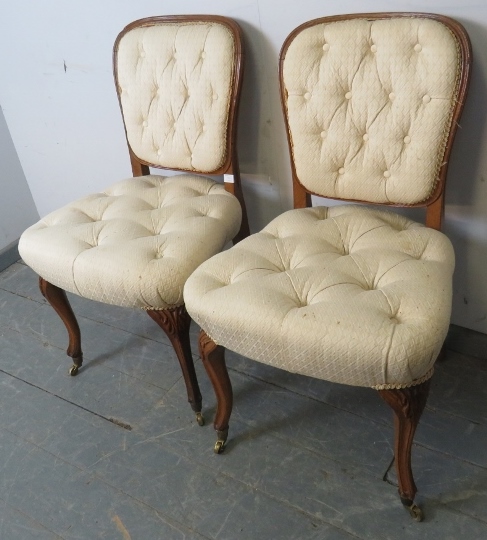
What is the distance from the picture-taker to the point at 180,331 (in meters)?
1.23

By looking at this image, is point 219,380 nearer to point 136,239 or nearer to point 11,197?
point 136,239

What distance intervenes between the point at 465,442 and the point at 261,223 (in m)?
0.74

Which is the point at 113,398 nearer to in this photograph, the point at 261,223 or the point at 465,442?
the point at 261,223

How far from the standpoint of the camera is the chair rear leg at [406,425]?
978 millimetres

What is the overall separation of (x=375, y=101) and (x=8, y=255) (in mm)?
1502

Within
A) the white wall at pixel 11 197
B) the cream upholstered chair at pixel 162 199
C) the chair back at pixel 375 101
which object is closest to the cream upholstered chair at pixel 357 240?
the chair back at pixel 375 101

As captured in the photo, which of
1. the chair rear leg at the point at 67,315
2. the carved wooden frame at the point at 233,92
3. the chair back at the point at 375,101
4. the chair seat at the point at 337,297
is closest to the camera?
the chair seat at the point at 337,297

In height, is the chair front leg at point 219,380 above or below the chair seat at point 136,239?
below

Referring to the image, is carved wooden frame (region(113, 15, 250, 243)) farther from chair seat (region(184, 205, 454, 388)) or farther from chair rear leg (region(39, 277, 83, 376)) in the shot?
chair rear leg (region(39, 277, 83, 376))

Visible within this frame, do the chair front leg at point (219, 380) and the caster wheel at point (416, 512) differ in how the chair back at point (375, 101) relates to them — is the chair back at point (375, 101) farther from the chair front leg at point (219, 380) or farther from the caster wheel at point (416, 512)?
the caster wheel at point (416, 512)

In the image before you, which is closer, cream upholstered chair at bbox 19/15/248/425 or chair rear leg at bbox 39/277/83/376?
cream upholstered chair at bbox 19/15/248/425

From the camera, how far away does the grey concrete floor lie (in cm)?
115

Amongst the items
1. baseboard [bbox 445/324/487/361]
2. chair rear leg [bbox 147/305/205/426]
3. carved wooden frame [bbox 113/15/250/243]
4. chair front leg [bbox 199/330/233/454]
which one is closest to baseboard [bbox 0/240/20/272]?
carved wooden frame [bbox 113/15/250/243]

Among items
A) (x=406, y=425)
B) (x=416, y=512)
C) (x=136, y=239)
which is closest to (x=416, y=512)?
(x=416, y=512)
